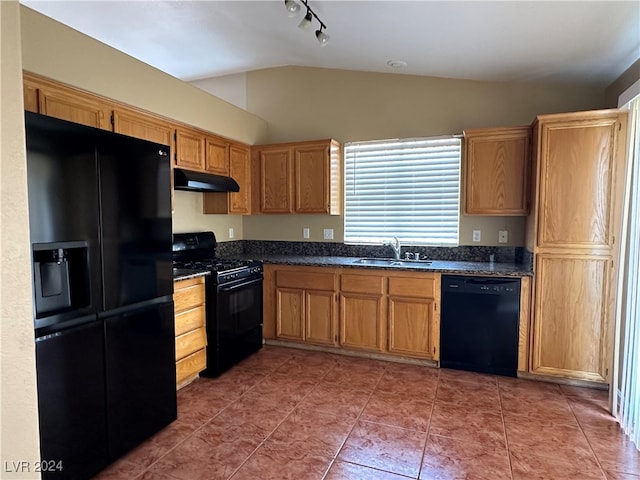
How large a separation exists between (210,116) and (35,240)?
2.26m

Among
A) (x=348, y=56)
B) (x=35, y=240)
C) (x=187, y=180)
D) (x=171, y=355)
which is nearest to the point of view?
(x=35, y=240)

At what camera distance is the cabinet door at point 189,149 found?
3.17 metres

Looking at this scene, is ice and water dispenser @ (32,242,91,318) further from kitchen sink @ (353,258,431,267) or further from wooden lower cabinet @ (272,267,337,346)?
kitchen sink @ (353,258,431,267)

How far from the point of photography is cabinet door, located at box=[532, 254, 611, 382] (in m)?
2.77

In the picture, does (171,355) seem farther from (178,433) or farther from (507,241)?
(507,241)

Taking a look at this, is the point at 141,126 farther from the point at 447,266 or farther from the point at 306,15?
the point at 447,266

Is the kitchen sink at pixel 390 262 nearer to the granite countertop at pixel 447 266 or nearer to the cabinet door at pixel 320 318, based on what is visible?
the granite countertop at pixel 447 266

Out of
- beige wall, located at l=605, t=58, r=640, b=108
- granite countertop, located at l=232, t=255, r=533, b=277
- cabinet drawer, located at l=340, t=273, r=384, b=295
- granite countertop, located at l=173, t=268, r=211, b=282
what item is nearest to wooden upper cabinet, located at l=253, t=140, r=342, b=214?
granite countertop, located at l=232, t=255, r=533, b=277

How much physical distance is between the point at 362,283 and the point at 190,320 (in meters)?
1.55

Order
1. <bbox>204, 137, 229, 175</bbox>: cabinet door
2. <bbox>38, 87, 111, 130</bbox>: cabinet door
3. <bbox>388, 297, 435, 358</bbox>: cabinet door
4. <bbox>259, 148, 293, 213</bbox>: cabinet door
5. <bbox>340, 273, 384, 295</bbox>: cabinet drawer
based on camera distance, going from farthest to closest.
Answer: <bbox>259, 148, 293, 213</bbox>: cabinet door < <bbox>204, 137, 229, 175</bbox>: cabinet door < <bbox>340, 273, 384, 295</bbox>: cabinet drawer < <bbox>388, 297, 435, 358</bbox>: cabinet door < <bbox>38, 87, 111, 130</bbox>: cabinet door

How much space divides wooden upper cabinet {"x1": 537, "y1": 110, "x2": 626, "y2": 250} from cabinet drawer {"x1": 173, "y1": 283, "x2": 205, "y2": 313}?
2748 mm

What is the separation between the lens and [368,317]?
345 cm

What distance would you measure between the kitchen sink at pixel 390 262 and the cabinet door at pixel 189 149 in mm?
1826

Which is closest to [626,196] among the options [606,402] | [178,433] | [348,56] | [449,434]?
[606,402]
